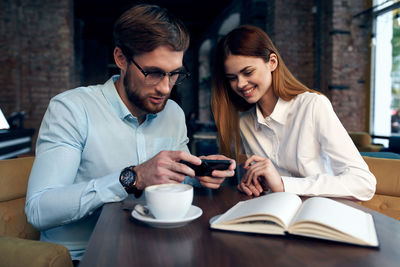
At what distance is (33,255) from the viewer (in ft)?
2.65

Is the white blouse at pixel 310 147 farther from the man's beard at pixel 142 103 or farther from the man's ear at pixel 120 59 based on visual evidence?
the man's ear at pixel 120 59

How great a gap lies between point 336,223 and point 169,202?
1.21ft

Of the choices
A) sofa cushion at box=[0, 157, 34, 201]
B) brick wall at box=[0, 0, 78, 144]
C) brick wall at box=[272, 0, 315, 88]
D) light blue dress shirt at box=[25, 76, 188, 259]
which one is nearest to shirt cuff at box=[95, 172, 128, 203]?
light blue dress shirt at box=[25, 76, 188, 259]

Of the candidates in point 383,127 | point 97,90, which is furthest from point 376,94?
point 97,90

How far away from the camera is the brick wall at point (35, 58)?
5.34m

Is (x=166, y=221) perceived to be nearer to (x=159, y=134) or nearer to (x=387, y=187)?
(x=159, y=134)

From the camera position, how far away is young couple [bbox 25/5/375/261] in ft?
3.41

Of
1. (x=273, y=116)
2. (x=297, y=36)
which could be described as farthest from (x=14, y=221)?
(x=297, y=36)

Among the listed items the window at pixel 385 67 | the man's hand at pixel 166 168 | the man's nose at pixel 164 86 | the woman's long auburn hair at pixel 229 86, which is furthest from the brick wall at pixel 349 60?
the man's hand at pixel 166 168

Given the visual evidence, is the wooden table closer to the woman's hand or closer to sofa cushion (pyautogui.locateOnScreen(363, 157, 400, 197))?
the woman's hand

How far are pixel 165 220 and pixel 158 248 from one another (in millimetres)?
102

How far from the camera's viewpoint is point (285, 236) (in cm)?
75

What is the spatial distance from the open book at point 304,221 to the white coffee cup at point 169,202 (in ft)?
0.28

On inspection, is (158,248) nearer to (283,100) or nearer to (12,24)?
(283,100)
